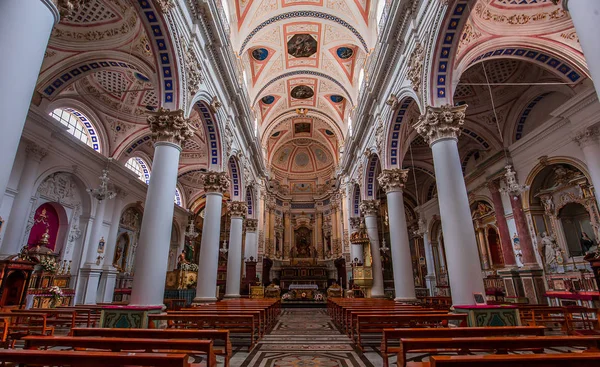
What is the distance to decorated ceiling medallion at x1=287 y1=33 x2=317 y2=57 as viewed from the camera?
16.7m

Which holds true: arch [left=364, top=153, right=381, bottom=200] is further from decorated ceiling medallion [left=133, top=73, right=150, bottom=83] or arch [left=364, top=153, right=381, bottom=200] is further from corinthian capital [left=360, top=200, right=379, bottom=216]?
decorated ceiling medallion [left=133, top=73, right=150, bottom=83]

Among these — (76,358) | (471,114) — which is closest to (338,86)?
(471,114)

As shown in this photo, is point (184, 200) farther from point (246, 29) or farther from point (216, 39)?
point (216, 39)

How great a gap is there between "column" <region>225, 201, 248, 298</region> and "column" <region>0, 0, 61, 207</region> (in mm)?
11157

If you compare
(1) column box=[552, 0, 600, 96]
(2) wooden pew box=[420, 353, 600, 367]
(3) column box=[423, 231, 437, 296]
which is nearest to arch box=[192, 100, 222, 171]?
(1) column box=[552, 0, 600, 96]

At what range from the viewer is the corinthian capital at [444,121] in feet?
22.2

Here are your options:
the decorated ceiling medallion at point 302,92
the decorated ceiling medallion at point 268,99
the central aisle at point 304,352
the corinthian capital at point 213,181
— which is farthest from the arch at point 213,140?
the decorated ceiling medallion at point 302,92

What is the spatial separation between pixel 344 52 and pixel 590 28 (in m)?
15.3

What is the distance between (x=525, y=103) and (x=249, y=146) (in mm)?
12818

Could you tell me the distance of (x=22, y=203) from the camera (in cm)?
932

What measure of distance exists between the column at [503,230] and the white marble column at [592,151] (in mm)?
3747

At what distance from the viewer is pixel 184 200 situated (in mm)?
23031

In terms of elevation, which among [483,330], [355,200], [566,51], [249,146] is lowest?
[483,330]

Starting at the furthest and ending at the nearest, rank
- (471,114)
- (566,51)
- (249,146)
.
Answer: (249,146), (471,114), (566,51)
